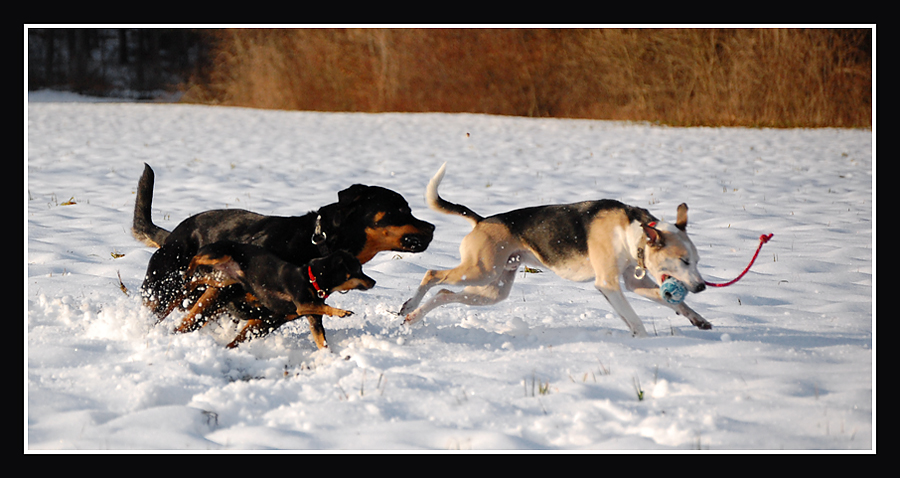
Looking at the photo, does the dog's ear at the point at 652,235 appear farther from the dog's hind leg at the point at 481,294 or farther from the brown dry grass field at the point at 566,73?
the brown dry grass field at the point at 566,73

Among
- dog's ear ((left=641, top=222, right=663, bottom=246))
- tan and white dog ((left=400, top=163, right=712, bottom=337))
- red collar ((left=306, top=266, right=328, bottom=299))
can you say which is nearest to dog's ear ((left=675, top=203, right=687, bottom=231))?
tan and white dog ((left=400, top=163, right=712, bottom=337))

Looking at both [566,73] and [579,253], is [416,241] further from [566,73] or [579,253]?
[566,73]

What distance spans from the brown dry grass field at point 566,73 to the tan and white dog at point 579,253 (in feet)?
53.2

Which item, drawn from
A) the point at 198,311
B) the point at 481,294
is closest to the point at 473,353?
the point at 481,294

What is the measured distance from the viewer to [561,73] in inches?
969

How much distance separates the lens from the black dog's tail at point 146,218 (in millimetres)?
5016

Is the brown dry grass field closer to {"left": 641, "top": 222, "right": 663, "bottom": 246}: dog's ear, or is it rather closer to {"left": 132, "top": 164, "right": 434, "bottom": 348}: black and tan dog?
{"left": 641, "top": 222, "right": 663, "bottom": 246}: dog's ear

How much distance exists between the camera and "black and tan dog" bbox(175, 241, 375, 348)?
4.07 metres

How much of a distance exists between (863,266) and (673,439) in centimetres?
426

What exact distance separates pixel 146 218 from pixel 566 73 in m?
21.1

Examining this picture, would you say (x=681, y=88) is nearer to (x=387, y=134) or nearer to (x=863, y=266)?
(x=387, y=134)

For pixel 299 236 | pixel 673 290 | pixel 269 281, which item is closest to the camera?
pixel 269 281

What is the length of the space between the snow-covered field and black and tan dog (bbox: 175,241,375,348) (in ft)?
0.58

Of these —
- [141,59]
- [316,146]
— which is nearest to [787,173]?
[316,146]
